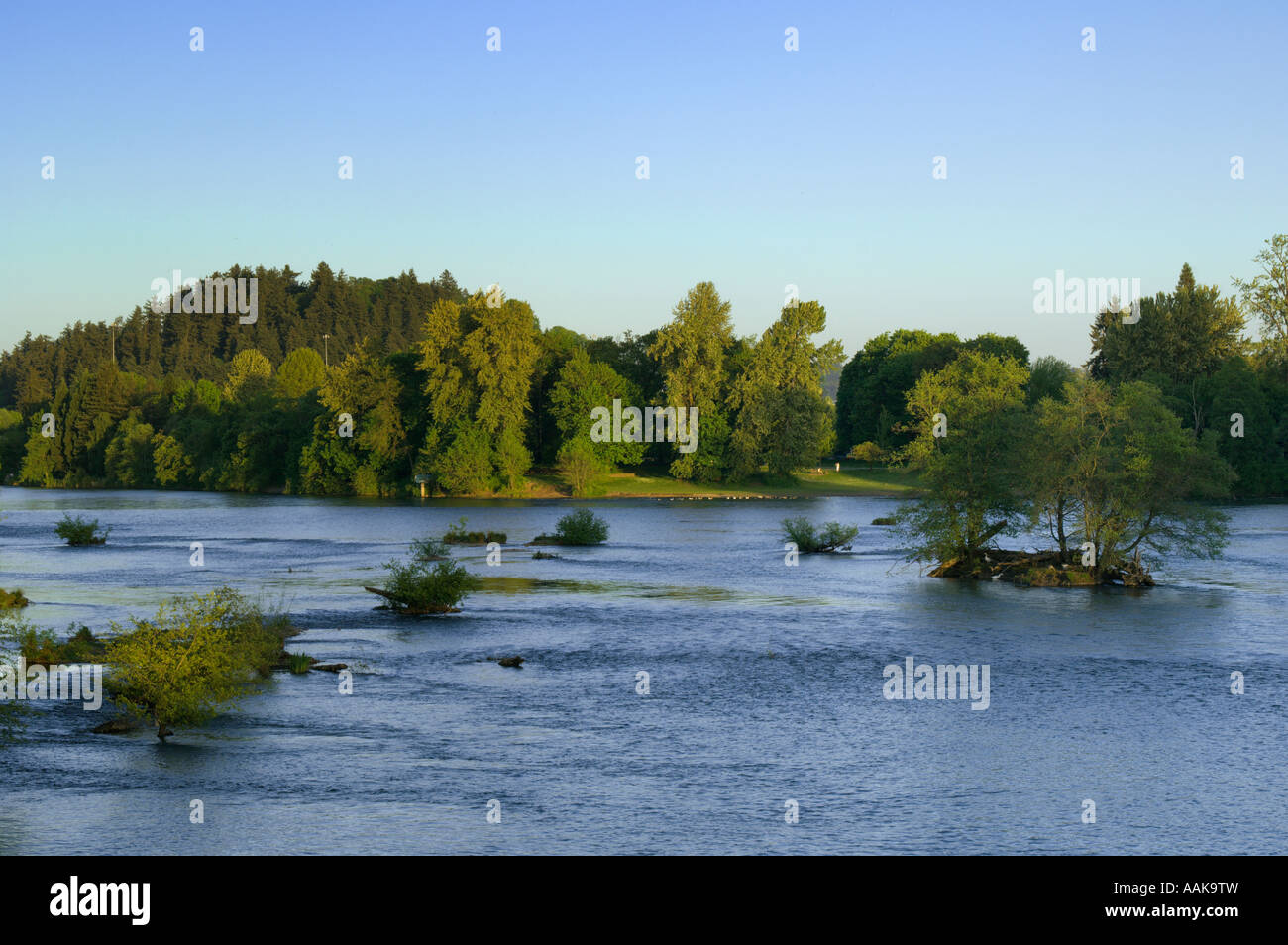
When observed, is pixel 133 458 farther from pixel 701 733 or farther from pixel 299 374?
pixel 701 733

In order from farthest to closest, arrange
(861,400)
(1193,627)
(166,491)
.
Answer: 1. (861,400)
2. (166,491)
3. (1193,627)

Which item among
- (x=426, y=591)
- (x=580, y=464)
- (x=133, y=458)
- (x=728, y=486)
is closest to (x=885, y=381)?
(x=728, y=486)

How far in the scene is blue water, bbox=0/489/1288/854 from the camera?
18.5 m

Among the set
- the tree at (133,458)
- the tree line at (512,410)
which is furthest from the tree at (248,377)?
the tree line at (512,410)

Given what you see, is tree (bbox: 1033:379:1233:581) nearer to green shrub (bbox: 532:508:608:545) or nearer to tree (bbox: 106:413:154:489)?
green shrub (bbox: 532:508:608:545)

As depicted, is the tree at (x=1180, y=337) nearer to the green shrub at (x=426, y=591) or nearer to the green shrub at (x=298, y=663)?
the green shrub at (x=426, y=591)

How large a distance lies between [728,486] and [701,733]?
98041 millimetres

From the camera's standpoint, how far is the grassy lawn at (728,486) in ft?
388

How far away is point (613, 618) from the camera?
1601 inches

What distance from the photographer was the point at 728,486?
123 meters

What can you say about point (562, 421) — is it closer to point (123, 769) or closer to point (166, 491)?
point (166, 491)

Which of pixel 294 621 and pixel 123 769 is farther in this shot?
pixel 294 621
